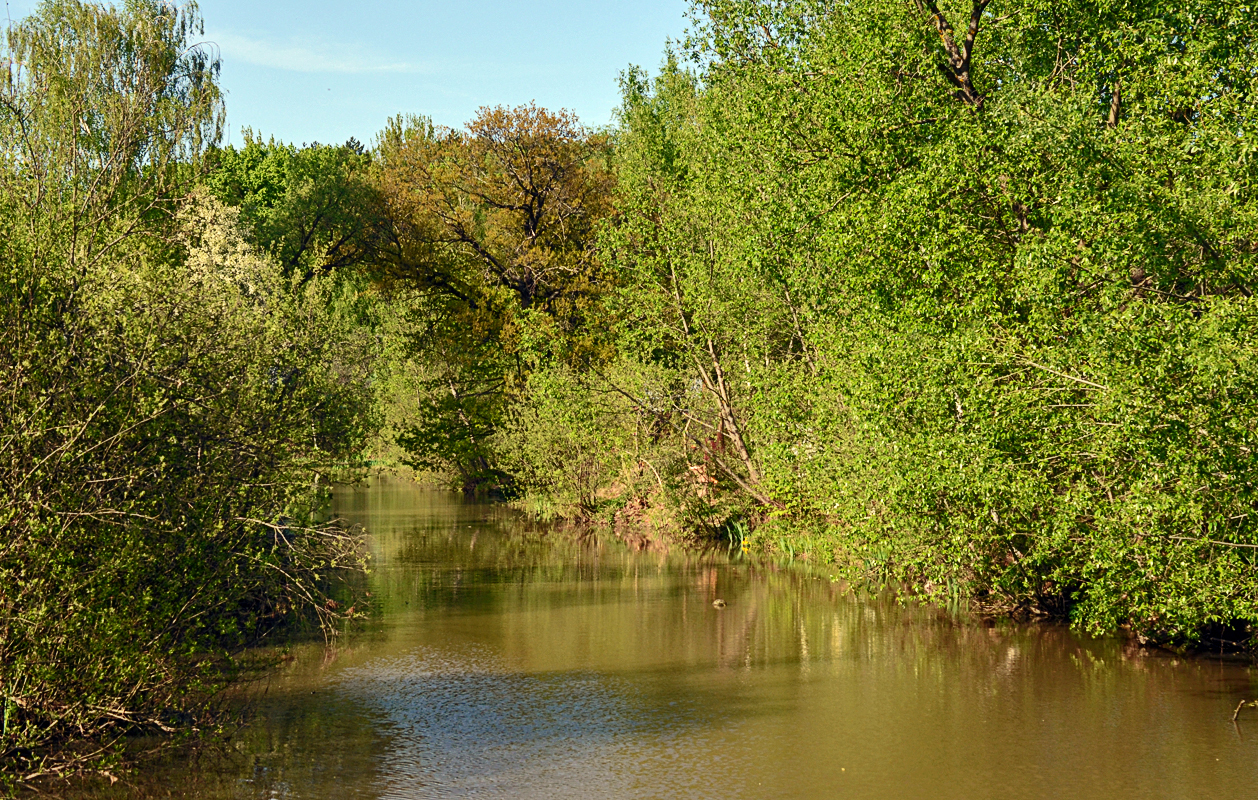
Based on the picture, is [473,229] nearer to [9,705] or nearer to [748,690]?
[748,690]

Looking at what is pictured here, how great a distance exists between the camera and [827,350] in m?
23.0

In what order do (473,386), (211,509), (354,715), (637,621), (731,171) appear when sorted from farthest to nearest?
(473,386)
(731,171)
(637,621)
(354,715)
(211,509)

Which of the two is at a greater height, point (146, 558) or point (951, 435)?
point (951, 435)

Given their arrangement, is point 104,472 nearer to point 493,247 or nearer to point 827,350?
point 827,350

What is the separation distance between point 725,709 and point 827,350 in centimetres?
1073

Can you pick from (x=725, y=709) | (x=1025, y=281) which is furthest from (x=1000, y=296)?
(x=725, y=709)

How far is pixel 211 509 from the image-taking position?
12289 millimetres

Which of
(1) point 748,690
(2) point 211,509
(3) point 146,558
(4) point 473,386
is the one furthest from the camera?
(4) point 473,386

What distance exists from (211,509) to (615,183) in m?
30.6

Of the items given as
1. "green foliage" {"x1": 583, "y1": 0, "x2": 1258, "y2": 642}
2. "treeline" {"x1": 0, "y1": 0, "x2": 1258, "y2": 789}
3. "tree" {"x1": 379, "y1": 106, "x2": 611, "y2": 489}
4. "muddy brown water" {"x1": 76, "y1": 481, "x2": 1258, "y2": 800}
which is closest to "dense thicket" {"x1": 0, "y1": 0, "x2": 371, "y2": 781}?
"treeline" {"x1": 0, "y1": 0, "x2": 1258, "y2": 789}

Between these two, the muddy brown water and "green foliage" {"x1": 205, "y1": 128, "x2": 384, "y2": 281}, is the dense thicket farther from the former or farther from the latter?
"green foliage" {"x1": 205, "y1": 128, "x2": 384, "y2": 281}

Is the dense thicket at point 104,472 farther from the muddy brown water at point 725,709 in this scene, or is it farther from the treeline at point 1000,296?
the treeline at point 1000,296

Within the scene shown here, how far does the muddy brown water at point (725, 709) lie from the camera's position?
11.2 m

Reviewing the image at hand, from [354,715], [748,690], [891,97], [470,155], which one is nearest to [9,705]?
[354,715]
